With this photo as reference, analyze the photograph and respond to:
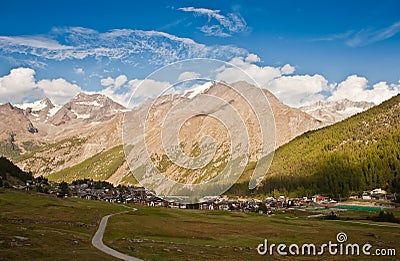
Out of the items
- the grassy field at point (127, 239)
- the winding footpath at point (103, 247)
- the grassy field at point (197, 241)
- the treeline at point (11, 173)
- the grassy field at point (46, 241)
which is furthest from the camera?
the treeline at point (11, 173)

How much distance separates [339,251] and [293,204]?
13836 centimetres

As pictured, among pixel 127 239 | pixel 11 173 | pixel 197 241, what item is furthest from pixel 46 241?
pixel 11 173

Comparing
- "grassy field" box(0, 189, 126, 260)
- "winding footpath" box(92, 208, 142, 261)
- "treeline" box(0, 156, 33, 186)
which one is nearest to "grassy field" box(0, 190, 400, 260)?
"grassy field" box(0, 189, 126, 260)

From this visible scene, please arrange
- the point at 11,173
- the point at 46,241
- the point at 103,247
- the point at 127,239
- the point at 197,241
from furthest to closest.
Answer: the point at 11,173, the point at 197,241, the point at 127,239, the point at 103,247, the point at 46,241

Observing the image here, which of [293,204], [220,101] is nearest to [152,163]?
[220,101]

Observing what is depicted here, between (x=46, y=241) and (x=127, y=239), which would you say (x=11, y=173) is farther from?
(x=46, y=241)

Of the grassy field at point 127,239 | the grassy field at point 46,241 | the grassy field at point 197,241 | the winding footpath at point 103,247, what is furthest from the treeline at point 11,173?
the winding footpath at point 103,247

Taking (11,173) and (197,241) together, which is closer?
(197,241)

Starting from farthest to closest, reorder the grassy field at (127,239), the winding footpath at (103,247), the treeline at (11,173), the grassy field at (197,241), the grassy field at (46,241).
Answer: the treeline at (11,173) → the grassy field at (197,241) → the winding footpath at (103,247) → the grassy field at (127,239) → the grassy field at (46,241)

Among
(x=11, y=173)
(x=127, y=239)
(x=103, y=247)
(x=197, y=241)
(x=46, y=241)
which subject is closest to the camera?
(x=46, y=241)

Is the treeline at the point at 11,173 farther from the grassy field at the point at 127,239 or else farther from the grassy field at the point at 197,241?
the grassy field at the point at 197,241

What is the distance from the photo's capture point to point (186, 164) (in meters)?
46.2

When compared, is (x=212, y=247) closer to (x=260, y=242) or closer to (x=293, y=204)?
(x=260, y=242)

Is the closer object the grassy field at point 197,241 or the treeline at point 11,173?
the grassy field at point 197,241
